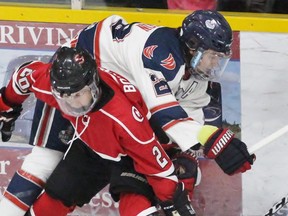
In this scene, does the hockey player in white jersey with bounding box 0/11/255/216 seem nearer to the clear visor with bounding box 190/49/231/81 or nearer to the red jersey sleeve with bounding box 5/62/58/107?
the clear visor with bounding box 190/49/231/81

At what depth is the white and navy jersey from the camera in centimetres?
257

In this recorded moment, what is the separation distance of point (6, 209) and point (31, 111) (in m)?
0.53

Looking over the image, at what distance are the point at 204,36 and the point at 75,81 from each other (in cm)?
45

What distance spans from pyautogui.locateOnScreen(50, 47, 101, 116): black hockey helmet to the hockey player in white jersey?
8.3 inches

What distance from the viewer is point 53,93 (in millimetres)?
2473

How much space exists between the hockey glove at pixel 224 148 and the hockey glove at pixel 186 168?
9.1 inches

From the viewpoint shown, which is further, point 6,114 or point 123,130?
point 6,114

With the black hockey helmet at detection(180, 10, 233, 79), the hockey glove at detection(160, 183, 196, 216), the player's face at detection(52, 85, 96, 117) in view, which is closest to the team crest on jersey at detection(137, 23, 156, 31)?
the black hockey helmet at detection(180, 10, 233, 79)

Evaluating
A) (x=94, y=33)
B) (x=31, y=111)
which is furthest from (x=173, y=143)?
(x=31, y=111)

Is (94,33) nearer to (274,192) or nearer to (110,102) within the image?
(110,102)

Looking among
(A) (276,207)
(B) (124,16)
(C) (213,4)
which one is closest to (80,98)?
(B) (124,16)

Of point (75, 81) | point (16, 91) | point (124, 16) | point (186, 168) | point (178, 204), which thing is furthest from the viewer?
point (124, 16)

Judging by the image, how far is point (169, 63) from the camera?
2627 mm

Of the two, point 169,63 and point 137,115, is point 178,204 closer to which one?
point 137,115
